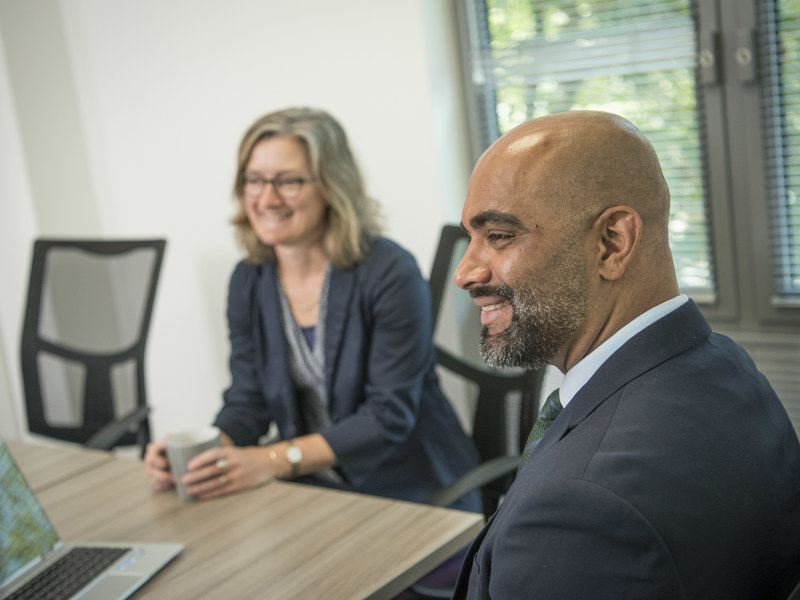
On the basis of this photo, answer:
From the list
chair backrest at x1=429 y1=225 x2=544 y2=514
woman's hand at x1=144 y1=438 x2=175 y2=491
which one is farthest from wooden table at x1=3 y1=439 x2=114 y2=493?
chair backrest at x1=429 y1=225 x2=544 y2=514

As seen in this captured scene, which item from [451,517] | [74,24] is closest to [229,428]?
[451,517]

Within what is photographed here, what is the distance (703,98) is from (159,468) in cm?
155

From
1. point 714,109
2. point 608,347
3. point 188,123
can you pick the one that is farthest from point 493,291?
point 188,123

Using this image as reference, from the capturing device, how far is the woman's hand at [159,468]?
1636mm

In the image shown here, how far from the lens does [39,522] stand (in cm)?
140

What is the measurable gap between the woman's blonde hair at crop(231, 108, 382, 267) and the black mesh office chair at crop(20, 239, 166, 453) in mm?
527

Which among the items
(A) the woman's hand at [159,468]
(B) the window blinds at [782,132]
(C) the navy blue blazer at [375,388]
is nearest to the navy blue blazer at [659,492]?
(A) the woman's hand at [159,468]

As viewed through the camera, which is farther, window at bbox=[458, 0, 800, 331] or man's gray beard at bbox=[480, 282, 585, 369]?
window at bbox=[458, 0, 800, 331]

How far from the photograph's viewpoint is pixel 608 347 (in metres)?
0.98

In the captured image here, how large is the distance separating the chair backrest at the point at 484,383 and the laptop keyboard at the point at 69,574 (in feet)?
2.41

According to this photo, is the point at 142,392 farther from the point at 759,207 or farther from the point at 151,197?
the point at 759,207

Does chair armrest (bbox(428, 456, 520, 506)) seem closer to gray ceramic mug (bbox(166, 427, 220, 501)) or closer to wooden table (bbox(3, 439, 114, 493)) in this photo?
gray ceramic mug (bbox(166, 427, 220, 501))

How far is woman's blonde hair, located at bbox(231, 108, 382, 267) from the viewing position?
6.75 ft

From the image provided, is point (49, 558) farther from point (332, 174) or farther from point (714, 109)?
point (714, 109)
